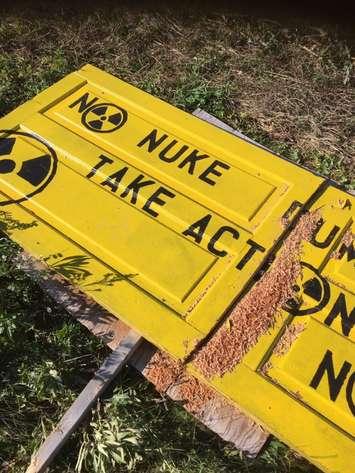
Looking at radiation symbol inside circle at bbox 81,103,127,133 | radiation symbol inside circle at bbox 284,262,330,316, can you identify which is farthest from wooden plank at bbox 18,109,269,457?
radiation symbol inside circle at bbox 81,103,127,133

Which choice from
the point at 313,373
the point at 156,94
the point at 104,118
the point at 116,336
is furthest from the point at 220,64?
the point at 313,373

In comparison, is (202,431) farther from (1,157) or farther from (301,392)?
(1,157)

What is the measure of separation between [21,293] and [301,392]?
1.64 m

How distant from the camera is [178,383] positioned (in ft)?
9.14

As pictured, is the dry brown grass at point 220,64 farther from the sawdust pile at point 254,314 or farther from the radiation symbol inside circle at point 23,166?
the sawdust pile at point 254,314

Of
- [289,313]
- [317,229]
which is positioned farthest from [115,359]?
[317,229]

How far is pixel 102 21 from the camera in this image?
17.3 feet

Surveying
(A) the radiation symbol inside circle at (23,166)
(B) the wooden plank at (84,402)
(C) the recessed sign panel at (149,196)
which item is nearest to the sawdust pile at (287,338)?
(C) the recessed sign panel at (149,196)

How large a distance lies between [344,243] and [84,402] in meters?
1.56

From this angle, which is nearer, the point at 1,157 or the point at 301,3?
the point at 1,157

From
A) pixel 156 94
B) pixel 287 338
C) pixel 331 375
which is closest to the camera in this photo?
pixel 331 375

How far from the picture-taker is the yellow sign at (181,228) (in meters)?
2.59

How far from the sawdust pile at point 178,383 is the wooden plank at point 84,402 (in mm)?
140

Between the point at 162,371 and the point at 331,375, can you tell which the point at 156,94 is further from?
the point at 331,375
